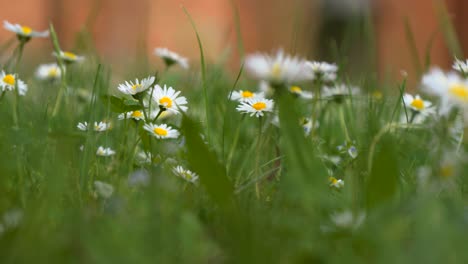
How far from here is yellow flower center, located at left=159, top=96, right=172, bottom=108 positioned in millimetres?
764

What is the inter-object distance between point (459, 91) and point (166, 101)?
380mm

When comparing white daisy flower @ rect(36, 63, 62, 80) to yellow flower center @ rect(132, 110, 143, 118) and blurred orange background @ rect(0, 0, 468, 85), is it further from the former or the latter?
blurred orange background @ rect(0, 0, 468, 85)

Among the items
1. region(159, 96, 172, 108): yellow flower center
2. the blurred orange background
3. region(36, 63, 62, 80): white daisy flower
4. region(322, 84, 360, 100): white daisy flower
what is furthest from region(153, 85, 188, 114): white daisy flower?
the blurred orange background

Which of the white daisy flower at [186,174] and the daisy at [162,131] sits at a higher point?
the daisy at [162,131]

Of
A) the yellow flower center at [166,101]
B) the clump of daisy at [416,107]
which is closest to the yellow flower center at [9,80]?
the yellow flower center at [166,101]

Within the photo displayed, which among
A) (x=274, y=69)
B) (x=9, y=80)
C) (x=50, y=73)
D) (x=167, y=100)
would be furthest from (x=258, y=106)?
(x=50, y=73)

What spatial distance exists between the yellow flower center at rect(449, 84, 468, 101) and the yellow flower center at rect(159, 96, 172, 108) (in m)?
0.37

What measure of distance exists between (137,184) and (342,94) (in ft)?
1.60

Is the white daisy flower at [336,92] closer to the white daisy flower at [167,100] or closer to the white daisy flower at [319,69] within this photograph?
the white daisy flower at [319,69]

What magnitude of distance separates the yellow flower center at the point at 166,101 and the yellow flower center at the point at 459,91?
37cm

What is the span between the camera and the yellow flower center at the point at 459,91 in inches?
20.9

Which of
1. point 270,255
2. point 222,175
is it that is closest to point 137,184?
point 222,175

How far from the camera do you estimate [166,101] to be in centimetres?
77

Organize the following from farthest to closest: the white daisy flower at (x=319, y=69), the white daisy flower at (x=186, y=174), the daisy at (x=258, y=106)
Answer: the white daisy flower at (x=319, y=69) → the daisy at (x=258, y=106) → the white daisy flower at (x=186, y=174)
